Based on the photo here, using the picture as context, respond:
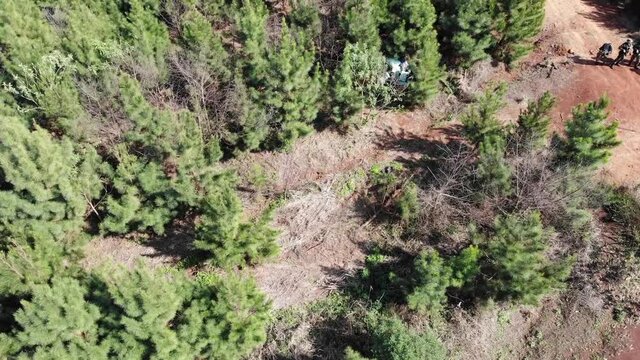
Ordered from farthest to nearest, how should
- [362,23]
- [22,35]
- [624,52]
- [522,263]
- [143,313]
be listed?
[624,52]
[362,23]
[22,35]
[522,263]
[143,313]

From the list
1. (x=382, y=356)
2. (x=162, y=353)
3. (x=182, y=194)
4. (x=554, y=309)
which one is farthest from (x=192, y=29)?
Result: (x=554, y=309)

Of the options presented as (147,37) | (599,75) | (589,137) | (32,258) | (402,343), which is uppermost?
(147,37)

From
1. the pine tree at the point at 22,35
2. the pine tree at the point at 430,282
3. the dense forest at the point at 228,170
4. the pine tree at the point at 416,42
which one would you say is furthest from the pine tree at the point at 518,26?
the pine tree at the point at 22,35

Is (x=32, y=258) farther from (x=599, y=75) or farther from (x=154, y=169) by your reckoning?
(x=599, y=75)

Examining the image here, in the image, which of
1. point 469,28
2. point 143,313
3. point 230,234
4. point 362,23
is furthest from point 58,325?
point 469,28

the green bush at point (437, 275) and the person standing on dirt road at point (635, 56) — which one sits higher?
the person standing on dirt road at point (635, 56)

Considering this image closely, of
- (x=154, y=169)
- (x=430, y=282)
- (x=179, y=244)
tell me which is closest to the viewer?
(x=430, y=282)

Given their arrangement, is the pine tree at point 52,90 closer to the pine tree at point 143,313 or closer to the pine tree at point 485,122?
the pine tree at point 143,313

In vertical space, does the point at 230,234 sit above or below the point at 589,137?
below
